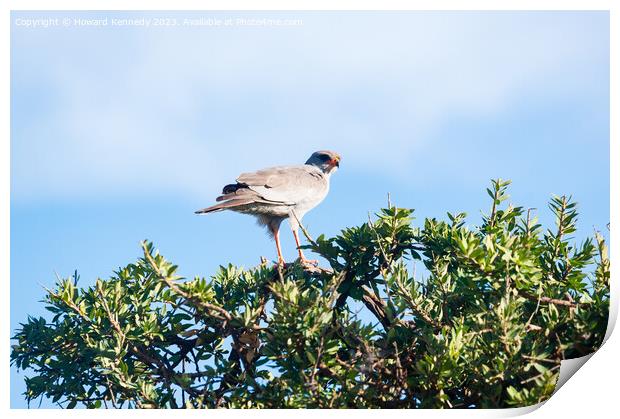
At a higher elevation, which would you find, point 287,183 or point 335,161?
point 335,161

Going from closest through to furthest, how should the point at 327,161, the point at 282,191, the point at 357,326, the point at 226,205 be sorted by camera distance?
the point at 357,326 < the point at 226,205 < the point at 282,191 < the point at 327,161

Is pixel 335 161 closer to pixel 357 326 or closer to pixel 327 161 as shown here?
pixel 327 161

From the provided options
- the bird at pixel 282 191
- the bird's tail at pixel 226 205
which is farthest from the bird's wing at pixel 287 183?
the bird's tail at pixel 226 205

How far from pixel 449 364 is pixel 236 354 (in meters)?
0.88

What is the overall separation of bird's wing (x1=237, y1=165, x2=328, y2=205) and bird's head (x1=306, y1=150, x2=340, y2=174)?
0.04 meters

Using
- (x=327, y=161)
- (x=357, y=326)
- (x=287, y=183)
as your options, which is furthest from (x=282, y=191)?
(x=357, y=326)

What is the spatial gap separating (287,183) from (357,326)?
1.55m

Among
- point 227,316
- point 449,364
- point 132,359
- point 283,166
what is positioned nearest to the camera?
point 449,364

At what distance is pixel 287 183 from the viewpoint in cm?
423

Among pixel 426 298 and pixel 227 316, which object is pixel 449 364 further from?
pixel 227 316

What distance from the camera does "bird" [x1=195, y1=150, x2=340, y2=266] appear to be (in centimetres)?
396

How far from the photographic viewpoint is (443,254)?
3.15 m

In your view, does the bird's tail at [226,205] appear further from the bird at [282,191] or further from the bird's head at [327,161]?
the bird's head at [327,161]
